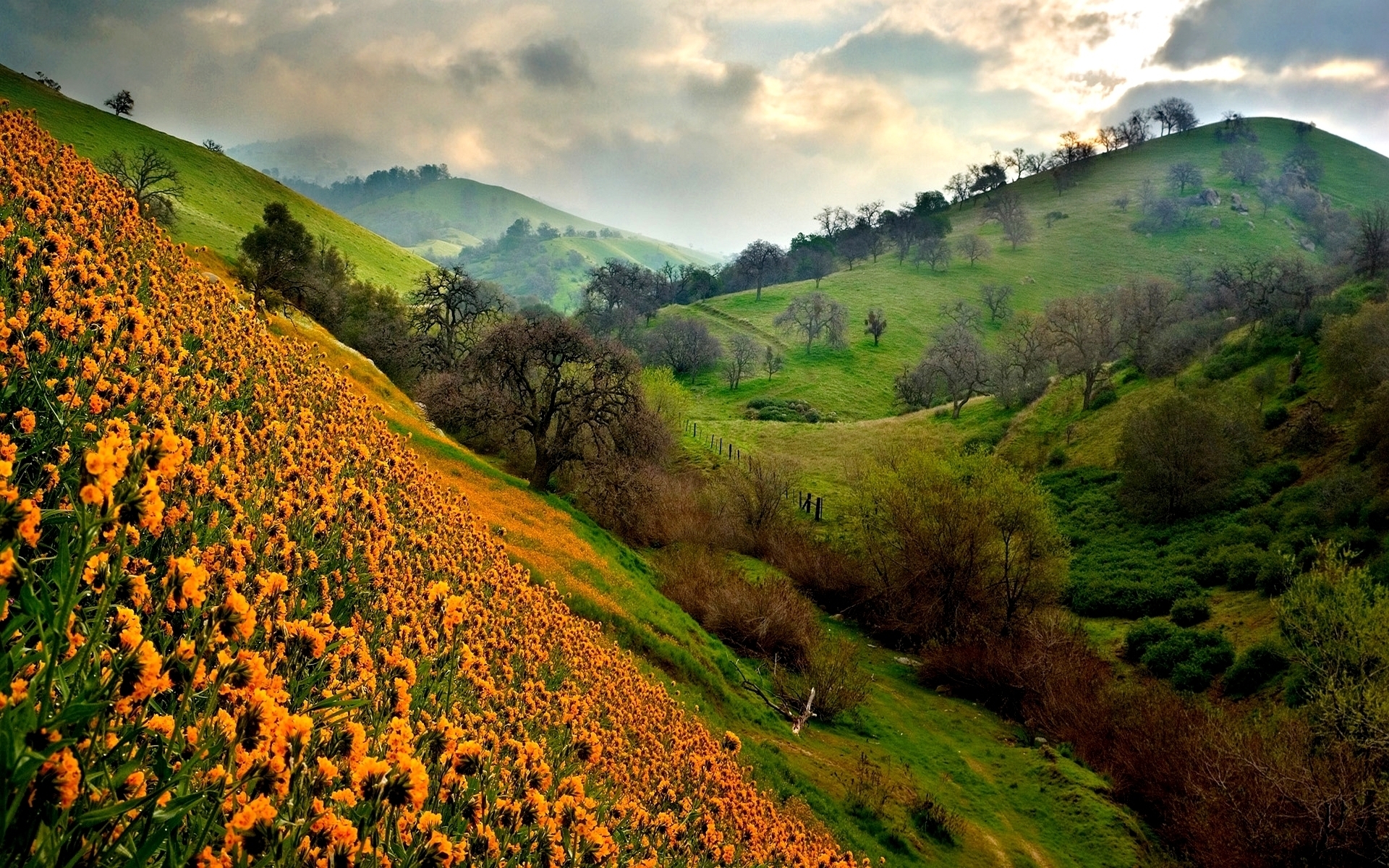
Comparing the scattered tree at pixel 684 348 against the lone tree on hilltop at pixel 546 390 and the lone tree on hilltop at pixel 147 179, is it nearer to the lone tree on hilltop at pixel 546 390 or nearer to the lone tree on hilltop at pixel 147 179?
the lone tree on hilltop at pixel 147 179

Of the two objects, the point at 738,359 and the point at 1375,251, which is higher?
the point at 1375,251

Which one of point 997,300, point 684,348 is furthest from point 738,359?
point 997,300

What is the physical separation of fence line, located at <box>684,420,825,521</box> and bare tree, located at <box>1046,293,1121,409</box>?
29581 millimetres

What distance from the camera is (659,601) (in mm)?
24984

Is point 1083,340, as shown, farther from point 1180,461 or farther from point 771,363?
point 771,363

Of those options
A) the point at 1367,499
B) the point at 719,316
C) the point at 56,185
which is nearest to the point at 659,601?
the point at 56,185

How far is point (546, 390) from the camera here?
34938 mm

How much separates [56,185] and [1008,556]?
34025mm

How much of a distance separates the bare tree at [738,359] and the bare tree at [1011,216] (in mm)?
68294

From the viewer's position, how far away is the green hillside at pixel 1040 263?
94812 mm

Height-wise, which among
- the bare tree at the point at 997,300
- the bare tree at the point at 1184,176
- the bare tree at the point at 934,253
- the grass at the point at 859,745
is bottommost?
the grass at the point at 859,745

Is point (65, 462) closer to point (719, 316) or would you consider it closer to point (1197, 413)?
point (1197, 413)

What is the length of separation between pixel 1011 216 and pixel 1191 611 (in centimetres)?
13049

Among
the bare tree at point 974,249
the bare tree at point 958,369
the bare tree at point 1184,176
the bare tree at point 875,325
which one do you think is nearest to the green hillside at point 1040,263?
the bare tree at point 875,325
